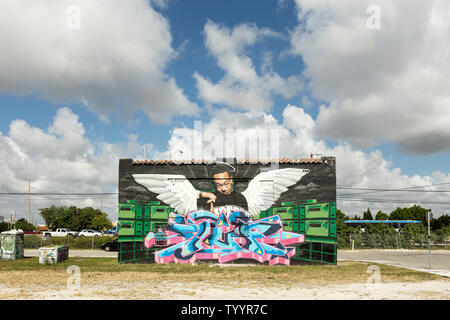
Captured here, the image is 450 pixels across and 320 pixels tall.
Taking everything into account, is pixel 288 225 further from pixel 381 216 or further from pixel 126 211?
pixel 381 216

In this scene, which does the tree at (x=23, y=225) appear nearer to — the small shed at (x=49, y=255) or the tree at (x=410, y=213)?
the small shed at (x=49, y=255)

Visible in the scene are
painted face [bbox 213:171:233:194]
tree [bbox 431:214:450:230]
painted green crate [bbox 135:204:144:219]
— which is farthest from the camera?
tree [bbox 431:214:450:230]

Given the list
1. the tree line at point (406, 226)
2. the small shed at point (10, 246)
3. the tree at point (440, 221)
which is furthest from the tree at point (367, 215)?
the small shed at point (10, 246)

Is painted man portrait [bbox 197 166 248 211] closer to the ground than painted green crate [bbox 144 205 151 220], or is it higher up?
higher up

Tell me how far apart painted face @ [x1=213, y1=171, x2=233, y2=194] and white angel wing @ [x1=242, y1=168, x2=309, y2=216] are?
34.8 inches

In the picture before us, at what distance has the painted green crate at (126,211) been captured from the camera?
19.9 metres

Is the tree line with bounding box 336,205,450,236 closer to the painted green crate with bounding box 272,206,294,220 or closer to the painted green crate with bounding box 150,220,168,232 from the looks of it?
the painted green crate with bounding box 272,206,294,220

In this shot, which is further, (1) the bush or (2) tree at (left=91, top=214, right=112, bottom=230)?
(2) tree at (left=91, top=214, right=112, bottom=230)

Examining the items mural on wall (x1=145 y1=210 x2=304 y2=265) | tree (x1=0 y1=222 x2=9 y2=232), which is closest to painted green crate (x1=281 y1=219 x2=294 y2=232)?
mural on wall (x1=145 y1=210 x2=304 y2=265)

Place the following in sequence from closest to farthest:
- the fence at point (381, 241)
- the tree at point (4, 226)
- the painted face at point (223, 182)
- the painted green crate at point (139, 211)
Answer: the painted face at point (223, 182) < the painted green crate at point (139, 211) < the fence at point (381, 241) < the tree at point (4, 226)

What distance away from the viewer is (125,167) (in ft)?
66.9

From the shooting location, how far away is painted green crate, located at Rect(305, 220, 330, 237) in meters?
19.0
